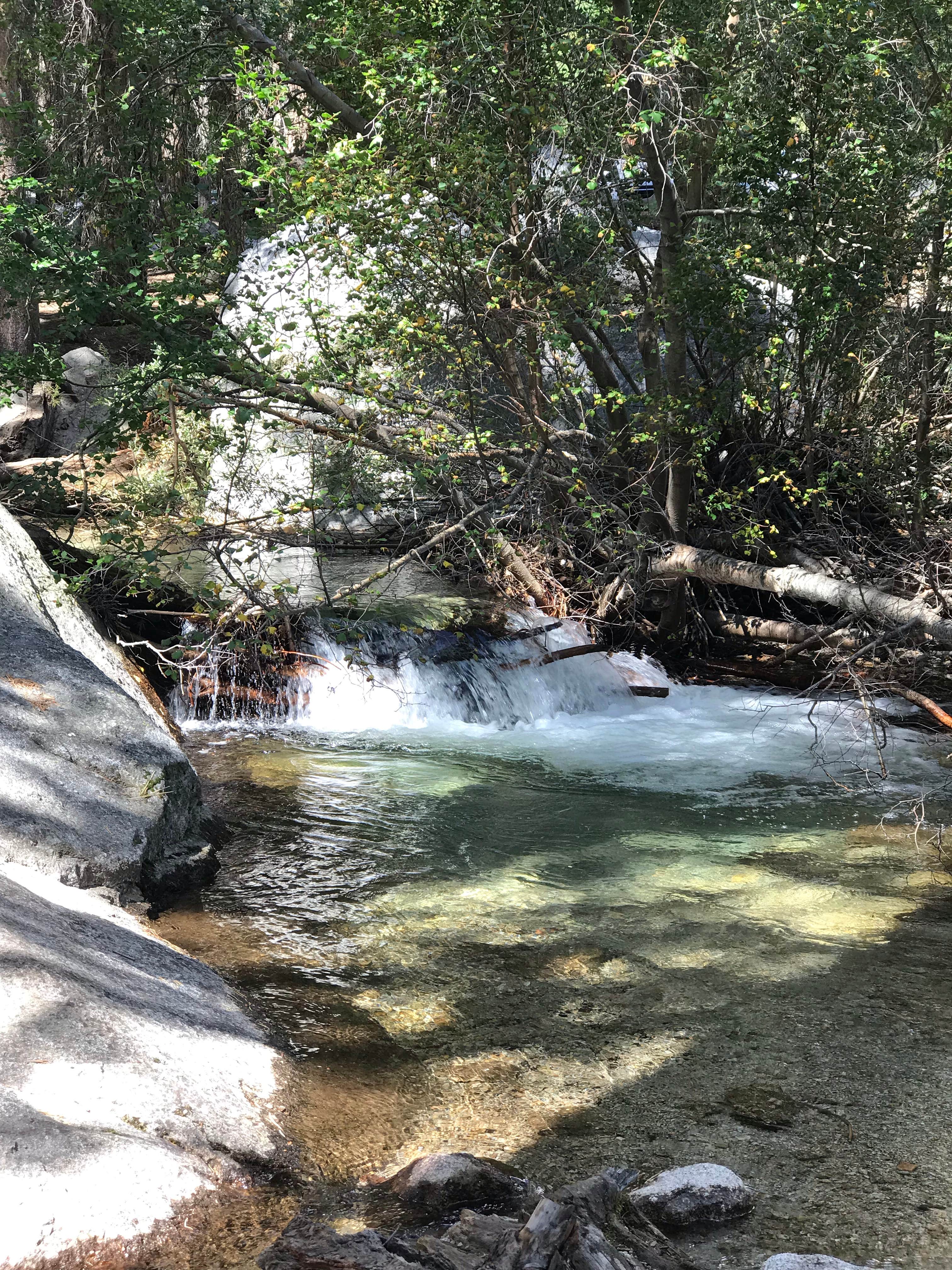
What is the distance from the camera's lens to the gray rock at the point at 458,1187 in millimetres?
2676

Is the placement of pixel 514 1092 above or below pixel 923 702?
below

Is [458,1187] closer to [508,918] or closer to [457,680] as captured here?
[508,918]

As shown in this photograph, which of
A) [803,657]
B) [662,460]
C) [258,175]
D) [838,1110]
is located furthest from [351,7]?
[838,1110]

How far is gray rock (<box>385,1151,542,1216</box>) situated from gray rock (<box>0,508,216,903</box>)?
2.19 meters

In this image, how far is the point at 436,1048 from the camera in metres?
3.77

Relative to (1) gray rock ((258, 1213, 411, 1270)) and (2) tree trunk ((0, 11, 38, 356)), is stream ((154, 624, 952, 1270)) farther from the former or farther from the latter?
(2) tree trunk ((0, 11, 38, 356))

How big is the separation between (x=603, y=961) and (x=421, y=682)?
505 cm

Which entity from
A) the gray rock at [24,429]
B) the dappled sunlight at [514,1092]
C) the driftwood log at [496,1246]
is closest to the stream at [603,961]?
the dappled sunlight at [514,1092]

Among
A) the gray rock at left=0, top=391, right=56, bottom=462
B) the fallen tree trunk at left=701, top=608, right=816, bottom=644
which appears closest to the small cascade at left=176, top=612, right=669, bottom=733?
the fallen tree trunk at left=701, top=608, right=816, bottom=644

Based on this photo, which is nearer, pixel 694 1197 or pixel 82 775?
pixel 694 1197

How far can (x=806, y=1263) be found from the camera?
2.48 metres

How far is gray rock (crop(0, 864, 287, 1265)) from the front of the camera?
7.73ft

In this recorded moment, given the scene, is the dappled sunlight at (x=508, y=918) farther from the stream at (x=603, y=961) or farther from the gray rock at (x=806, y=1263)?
the gray rock at (x=806, y=1263)

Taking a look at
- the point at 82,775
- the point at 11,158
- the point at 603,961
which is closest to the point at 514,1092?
the point at 603,961
